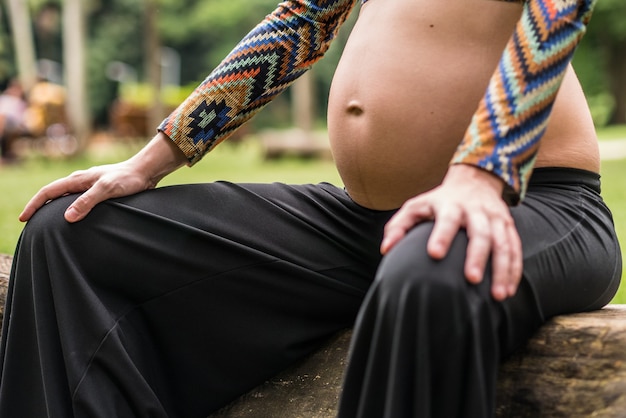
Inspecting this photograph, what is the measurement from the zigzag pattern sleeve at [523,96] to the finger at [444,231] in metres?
0.11

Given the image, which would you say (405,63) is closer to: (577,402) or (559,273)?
(559,273)

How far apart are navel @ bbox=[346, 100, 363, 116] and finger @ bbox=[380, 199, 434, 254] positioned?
0.45 m

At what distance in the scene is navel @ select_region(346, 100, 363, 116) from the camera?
175cm

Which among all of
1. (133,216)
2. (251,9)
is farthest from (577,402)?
(251,9)

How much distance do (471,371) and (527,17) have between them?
0.59 m

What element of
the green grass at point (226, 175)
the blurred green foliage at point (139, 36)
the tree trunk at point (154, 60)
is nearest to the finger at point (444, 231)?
the green grass at point (226, 175)

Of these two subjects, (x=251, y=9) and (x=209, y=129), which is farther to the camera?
(x=251, y=9)

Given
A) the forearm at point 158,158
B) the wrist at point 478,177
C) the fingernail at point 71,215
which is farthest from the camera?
the forearm at point 158,158

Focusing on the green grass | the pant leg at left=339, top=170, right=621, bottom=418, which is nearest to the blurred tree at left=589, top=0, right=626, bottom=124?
the green grass

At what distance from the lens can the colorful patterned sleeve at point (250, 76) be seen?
1.92 meters

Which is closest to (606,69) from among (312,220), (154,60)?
(154,60)

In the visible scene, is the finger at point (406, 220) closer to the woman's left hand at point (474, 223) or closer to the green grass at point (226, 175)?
the woman's left hand at point (474, 223)

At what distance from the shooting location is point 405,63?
1.71 m

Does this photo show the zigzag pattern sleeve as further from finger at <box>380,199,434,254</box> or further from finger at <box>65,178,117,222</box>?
finger at <box>65,178,117,222</box>
